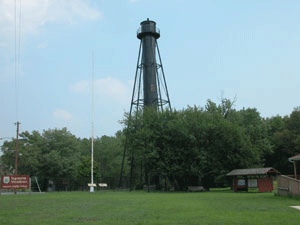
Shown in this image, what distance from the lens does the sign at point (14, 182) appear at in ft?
94.7

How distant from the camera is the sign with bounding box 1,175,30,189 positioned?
28875mm

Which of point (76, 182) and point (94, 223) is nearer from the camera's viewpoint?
point (94, 223)

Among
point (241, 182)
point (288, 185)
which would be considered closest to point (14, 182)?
point (241, 182)

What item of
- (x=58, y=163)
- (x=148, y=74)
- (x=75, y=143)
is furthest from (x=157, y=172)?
(x=75, y=143)

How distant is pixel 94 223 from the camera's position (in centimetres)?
945

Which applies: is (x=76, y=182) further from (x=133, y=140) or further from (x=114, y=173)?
(x=114, y=173)

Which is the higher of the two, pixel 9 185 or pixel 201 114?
pixel 201 114

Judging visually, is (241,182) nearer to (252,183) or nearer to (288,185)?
(252,183)

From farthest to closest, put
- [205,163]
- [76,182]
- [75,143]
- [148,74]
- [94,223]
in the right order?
[75,143], [76,182], [148,74], [205,163], [94,223]

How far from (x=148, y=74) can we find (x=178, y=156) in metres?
11.2

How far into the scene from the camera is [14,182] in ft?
96.0

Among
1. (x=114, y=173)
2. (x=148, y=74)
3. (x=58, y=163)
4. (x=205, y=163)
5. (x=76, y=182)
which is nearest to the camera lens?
(x=205, y=163)

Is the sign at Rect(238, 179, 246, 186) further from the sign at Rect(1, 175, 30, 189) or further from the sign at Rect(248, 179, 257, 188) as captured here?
the sign at Rect(1, 175, 30, 189)

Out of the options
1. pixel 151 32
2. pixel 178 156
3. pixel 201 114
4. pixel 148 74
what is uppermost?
pixel 151 32
